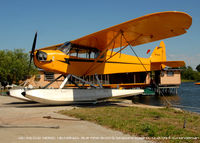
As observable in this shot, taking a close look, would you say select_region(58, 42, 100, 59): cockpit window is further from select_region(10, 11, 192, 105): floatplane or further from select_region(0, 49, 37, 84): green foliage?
→ select_region(0, 49, 37, 84): green foliage

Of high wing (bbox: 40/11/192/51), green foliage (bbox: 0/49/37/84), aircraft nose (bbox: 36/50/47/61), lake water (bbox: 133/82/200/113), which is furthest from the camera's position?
green foliage (bbox: 0/49/37/84)

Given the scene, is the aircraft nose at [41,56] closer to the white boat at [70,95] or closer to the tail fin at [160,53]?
the white boat at [70,95]

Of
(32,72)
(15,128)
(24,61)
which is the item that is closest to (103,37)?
(15,128)

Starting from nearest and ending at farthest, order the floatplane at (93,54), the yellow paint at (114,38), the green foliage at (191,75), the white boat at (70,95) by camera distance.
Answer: the yellow paint at (114,38)
the floatplane at (93,54)
the white boat at (70,95)
the green foliage at (191,75)

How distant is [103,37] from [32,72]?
28.4 meters

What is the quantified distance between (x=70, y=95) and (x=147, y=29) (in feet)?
16.1

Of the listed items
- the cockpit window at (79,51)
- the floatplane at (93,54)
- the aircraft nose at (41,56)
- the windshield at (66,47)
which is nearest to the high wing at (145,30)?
the floatplane at (93,54)

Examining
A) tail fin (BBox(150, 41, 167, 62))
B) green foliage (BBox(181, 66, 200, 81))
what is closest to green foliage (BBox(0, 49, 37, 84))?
tail fin (BBox(150, 41, 167, 62))

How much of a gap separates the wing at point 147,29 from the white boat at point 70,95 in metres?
2.73

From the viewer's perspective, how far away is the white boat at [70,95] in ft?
28.0

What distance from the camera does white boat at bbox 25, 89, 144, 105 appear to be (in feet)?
28.0

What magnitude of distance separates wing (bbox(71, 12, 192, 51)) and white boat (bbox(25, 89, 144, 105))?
273cm

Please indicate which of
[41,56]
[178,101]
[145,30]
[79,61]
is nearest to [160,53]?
[178,101]

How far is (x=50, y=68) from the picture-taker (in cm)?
940
